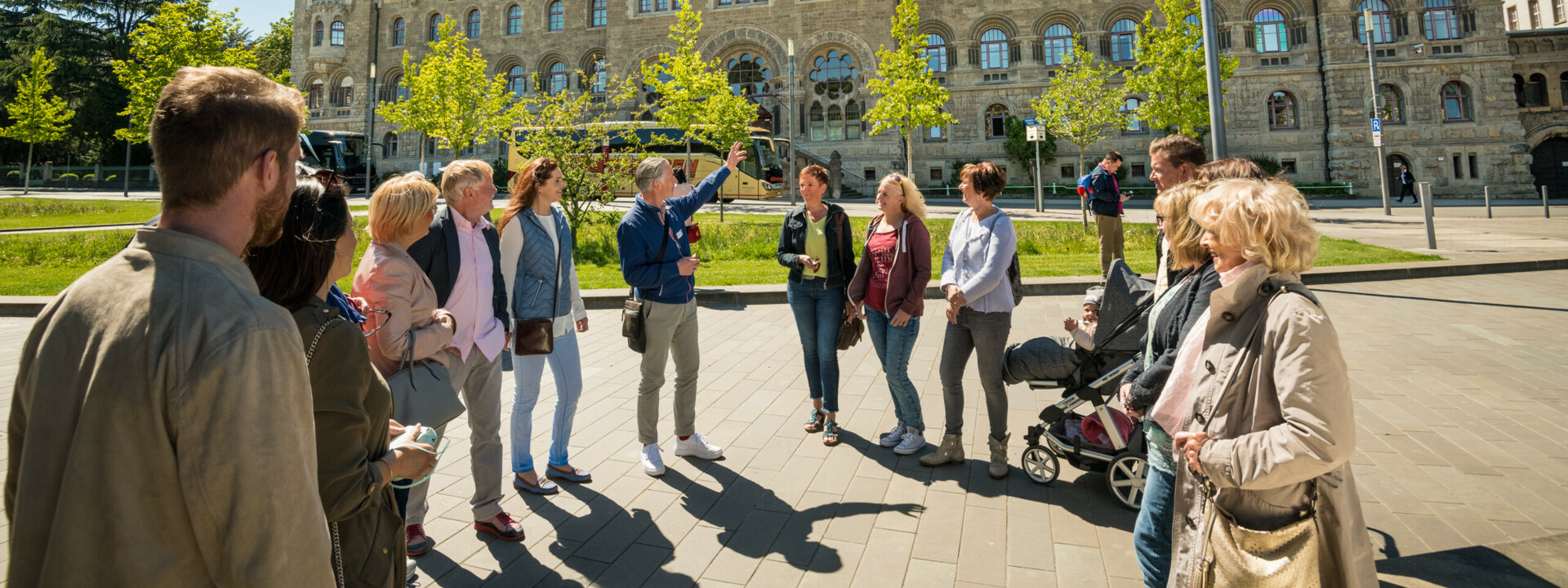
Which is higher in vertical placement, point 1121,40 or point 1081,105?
point 1121,40

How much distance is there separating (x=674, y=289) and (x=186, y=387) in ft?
11.0

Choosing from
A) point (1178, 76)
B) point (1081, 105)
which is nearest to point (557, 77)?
point (1081, 105)

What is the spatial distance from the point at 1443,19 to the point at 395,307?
142ft

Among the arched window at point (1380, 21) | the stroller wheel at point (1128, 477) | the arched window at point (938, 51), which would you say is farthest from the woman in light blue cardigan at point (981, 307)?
the arched window at point (1380, 21)

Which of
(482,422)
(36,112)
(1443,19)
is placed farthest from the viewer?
(36,112)

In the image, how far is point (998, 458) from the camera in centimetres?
438

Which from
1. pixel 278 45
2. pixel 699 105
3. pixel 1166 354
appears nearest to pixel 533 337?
pixel 1166 354

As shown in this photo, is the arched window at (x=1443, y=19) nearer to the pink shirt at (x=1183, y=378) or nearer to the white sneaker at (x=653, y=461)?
the pink shirt at (x=1183, y=378)

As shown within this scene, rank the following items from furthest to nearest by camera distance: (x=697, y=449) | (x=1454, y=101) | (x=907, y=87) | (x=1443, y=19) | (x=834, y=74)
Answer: (x=834, y=74)
(x=1443, y=19)
(x=1454, y=101)
(x=907, y=87)
(x=697, y=449)

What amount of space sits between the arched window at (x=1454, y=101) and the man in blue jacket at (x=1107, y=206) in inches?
1268

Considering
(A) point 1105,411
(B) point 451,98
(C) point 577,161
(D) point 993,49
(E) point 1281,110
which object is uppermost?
(D) point 993,49

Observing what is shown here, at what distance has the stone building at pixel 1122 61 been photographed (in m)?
31.1

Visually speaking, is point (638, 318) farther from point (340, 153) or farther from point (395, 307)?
point (340, 153)

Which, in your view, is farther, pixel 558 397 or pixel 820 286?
pixel 820 286
